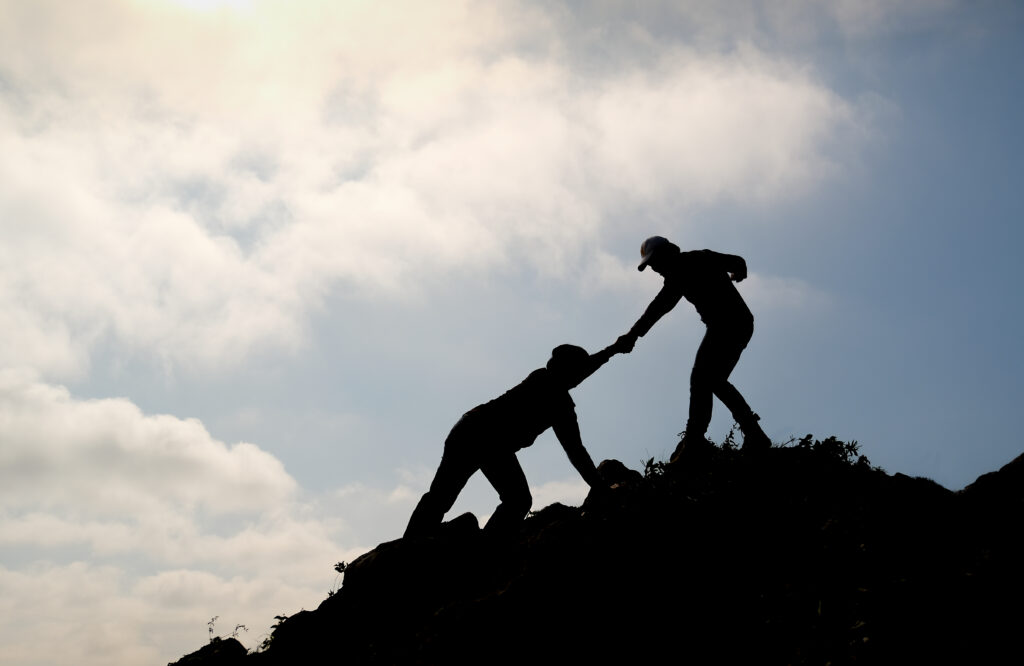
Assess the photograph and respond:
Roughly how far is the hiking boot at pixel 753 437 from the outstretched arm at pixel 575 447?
82.2 inches

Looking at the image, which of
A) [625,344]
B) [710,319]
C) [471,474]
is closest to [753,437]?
[710,319]

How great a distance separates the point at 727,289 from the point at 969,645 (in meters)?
5.25

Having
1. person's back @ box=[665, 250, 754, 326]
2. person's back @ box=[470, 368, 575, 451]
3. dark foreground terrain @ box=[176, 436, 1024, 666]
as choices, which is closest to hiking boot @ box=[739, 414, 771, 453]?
dark foreground terrain @ box=[176, 436, 1024, 666]

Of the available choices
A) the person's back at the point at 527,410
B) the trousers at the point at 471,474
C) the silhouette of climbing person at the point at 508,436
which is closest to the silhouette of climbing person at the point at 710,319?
the silhouette of climbing person at the point at 508,436

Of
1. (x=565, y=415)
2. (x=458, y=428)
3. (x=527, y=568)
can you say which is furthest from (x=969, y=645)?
(x=458, y=428)

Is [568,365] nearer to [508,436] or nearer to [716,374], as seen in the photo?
[508,436]

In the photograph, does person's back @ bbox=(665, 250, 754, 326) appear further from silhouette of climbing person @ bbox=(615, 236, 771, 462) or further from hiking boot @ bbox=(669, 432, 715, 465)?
hiking boot @ bbox=(669, 432, 715, 465)

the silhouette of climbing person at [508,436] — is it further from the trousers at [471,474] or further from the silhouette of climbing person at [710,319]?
the silhouette of climbing person at [710,319]

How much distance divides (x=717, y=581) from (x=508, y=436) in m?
3.54

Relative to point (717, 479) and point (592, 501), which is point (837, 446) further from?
point (592, 501)

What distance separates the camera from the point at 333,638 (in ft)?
32.2

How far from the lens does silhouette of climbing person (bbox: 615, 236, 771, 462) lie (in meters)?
10.5

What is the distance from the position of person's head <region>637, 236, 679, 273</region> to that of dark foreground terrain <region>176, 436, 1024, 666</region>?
105 inches

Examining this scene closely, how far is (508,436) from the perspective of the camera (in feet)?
35.7
